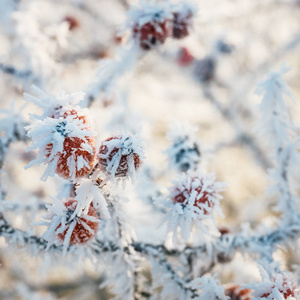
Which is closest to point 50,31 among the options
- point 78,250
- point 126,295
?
point 78,250

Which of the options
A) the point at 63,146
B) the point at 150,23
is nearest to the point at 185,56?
the point at 150,23

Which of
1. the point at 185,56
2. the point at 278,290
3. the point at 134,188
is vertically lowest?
the point at 278,290

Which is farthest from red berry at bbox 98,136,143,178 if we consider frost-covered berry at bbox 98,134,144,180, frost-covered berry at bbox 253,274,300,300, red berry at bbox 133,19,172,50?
red berry at bbox 133,19,172,50

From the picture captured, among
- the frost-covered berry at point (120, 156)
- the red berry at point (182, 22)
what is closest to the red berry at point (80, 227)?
the frost-covered berry at point (120, 156)

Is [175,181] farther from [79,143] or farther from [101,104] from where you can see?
[101,104]

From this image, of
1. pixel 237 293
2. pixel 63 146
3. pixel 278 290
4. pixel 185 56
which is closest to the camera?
pixel 63 146

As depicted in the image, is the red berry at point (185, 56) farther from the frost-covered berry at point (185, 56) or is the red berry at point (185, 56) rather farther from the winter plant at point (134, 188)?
the winter plant at point (134, 188)

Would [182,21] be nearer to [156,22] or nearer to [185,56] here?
[156,22]
